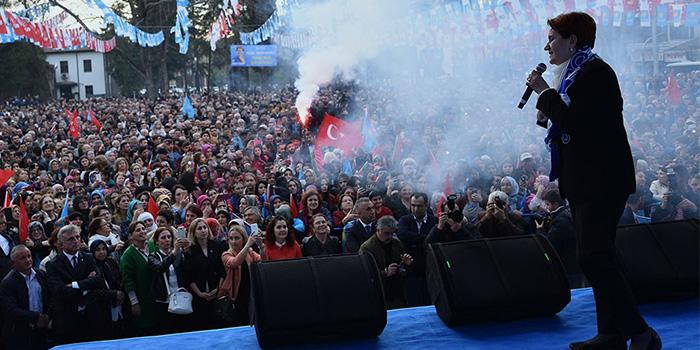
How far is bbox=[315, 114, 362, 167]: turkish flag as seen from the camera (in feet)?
52.0

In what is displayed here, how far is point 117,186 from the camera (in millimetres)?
13117

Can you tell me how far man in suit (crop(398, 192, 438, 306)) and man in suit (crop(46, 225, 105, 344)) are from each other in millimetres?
2813

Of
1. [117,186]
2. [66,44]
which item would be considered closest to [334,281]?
[117,186]

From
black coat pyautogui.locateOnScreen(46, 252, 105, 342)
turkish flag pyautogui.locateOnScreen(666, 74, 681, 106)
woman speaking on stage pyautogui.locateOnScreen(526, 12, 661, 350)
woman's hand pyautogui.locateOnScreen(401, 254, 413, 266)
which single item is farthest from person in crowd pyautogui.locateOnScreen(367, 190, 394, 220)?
turkish flag pyautogui.locateOnScreen(666, 74, 681, 106)

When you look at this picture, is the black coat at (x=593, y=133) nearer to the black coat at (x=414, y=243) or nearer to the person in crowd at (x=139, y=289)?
the black coat at (x=414, y=243)

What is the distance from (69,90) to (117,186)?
101m

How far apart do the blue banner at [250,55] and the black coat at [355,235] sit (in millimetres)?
49596

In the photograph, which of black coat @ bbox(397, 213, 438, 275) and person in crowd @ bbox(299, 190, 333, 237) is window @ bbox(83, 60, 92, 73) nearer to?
person in crowd @ bbox(299, 190, 333, 237)

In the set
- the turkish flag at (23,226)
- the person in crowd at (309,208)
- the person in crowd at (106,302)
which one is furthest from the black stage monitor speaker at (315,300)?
the turkish flag at (23,226)

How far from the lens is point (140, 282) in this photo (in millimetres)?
7141

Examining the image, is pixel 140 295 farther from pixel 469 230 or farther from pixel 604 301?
pixel 604 301

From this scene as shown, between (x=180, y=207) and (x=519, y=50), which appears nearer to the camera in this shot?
(x=180, y=207)

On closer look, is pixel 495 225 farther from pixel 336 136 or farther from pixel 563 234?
pixel 336 136

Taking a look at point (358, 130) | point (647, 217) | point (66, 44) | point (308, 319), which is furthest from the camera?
point (66, 44)
